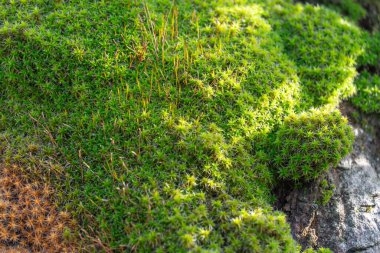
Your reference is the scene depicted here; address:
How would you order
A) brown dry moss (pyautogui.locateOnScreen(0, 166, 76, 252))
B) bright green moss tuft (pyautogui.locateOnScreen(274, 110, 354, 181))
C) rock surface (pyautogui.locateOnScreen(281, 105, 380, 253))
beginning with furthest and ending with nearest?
bright green moss tuft (pyautogui.locateOnScreen(274, 110, 354, 181)) < rock surface (pyautogui.locateOnScreen(281, 105, 380, 253)) < brown dry moss (pyautogui.locateOnScreen(0, 166, 76, 252))

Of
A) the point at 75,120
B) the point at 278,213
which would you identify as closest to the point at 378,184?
the point at 278,213

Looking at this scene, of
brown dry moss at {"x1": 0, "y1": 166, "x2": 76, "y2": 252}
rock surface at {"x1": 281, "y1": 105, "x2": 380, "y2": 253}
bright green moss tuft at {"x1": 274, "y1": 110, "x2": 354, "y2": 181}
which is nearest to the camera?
brown dry moss at {"x1": 0, "y1": 166, "x2": 76, "y2": 252}

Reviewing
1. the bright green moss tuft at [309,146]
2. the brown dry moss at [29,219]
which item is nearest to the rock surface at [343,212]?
the bright green moss tuft at [309,146]

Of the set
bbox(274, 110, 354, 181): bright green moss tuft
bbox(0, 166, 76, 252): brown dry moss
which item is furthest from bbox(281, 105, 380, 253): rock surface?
bbox(0, 166, 76, 252): brown dry moss

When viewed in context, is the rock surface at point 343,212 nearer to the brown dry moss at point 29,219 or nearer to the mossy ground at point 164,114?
the mossy ground at point 164,114

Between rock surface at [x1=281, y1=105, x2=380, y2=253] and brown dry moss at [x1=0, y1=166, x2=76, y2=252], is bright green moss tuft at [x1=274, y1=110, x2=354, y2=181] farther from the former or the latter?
brown dry moss at [x1=0, y1=166, x2=76, y2=252]

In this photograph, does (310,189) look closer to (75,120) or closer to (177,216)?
(177,216)
